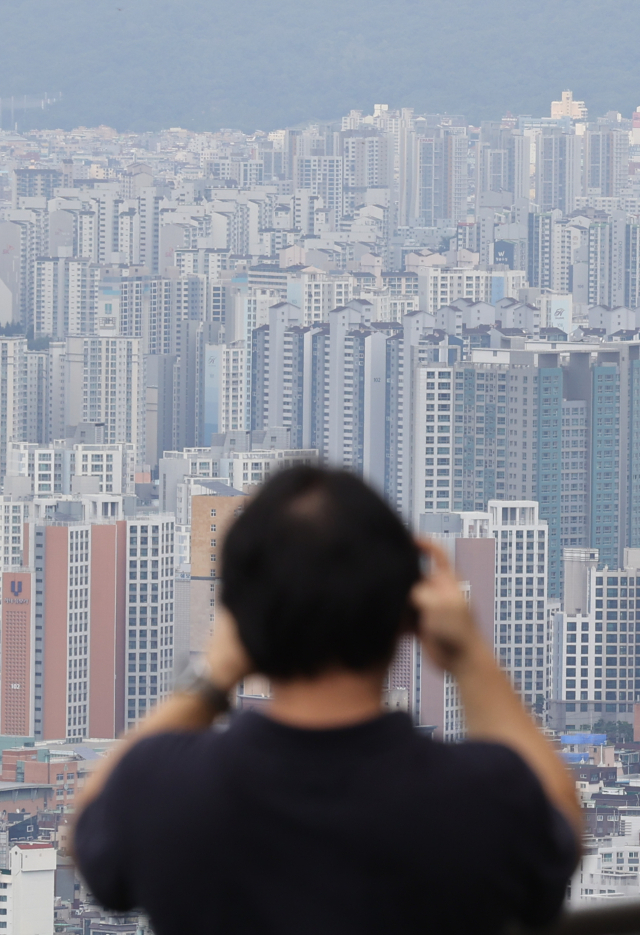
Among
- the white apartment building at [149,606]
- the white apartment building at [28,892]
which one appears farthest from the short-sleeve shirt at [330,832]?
the white apartment building at [149,606]

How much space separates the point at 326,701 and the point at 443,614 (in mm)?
29

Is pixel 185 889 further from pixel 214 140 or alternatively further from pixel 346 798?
pixel 214 140

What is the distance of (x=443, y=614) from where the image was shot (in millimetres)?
332

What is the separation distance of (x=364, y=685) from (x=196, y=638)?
8.87m

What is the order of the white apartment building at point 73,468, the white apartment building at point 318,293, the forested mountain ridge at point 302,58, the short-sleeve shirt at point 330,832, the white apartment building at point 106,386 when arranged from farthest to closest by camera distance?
the forested mountain ridge at point 302,58
the white apartment building at point 318,293
the white apartment building at point 106,386
the white apartment building at point 73,468
the short-sleeve shirt at point 330,832

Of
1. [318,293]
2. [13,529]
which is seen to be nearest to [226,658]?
[13,529]

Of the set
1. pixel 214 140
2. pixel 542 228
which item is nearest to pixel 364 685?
pixel 542 228

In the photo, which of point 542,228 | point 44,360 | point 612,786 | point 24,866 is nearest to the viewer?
point 24,866

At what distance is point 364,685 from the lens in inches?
13.1

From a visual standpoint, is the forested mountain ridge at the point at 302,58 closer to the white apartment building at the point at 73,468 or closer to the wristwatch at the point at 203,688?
the white apartment building at the point at 73,468

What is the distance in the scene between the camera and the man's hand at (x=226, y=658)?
339 mm

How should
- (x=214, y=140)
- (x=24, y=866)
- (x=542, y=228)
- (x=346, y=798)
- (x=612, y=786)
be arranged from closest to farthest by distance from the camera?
1. (x=346, y=798)
2. (x=24, y=866)
3. (x=612, y=786)
4. (x=542, y=228)
5. (x=214, y=140)

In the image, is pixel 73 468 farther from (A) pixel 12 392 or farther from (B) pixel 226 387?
(B) pixel 226 387

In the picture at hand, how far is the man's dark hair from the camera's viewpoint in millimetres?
325
